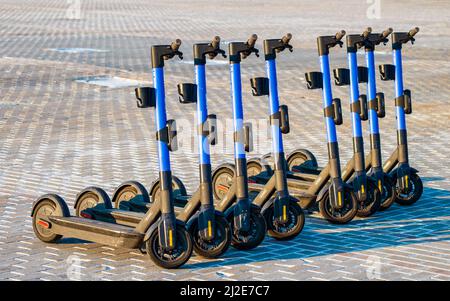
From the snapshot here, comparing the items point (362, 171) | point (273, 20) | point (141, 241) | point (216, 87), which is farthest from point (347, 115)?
point (273, 20)

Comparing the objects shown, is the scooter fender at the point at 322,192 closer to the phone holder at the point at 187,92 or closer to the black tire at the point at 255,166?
the black tire at the point at 255,166

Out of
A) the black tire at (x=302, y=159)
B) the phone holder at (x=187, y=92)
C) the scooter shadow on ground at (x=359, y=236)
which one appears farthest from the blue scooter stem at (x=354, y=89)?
the phone holder at (x=187, y=92)

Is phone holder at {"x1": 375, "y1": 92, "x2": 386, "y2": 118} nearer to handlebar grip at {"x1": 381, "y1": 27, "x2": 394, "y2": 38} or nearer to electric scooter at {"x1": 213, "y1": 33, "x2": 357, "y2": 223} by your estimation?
handlebar grip at {"x1": 381, "y1": 27, "x2": 394, "y2": 38}

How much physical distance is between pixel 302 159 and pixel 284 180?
2.12 metres

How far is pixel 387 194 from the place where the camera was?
1037 cm

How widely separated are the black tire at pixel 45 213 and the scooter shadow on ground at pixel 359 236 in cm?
134

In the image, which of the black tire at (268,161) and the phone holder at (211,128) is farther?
the black tire at (268,161)

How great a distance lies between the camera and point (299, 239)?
942 centimetres

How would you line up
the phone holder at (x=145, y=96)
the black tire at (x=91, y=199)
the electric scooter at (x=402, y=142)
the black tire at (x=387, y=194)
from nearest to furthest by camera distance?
the phone holder at (x=145, y=96), the black tire at (x=91, y=199), the black tire at (x=387, y=194), the electric scooter at (x=402, y=142)

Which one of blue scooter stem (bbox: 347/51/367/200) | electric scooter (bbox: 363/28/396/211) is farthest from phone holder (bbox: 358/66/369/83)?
blue scooter stem (bbox: 347/51/367/200)

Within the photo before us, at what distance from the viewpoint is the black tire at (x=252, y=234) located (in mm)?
8961

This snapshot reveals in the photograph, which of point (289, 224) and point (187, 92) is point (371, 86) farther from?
point (187, 92)

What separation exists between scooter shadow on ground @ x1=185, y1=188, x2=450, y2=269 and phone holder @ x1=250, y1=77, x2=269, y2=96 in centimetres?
123

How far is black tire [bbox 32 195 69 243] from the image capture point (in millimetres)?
9320
